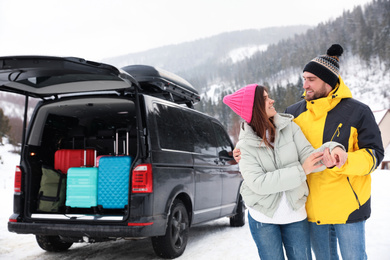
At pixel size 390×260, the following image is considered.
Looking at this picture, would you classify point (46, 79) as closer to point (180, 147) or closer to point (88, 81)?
point (88, 81)

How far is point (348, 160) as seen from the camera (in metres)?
2.18

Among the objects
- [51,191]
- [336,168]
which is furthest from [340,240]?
[51,191]

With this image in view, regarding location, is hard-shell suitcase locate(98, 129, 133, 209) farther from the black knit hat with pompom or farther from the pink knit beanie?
the black knit hat with pompom

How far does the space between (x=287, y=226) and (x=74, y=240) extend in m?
2.88

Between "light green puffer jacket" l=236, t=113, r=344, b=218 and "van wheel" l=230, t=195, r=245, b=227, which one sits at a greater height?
"light green puffer jacket" l=236, t=113, r=344, b=218

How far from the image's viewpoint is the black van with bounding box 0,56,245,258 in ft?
13.2

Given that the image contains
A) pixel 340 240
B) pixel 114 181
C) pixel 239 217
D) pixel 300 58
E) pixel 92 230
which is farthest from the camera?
pixel 300 58

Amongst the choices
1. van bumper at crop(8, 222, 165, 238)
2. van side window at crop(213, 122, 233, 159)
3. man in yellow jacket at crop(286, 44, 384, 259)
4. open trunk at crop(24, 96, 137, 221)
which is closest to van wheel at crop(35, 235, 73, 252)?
open trunk at crop(24, 96, 137, 221)

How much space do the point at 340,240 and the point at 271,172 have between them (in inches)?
25.0

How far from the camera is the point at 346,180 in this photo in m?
2.32

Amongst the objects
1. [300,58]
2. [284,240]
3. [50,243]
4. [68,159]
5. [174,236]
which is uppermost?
[300,58]

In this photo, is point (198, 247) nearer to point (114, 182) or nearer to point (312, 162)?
point (114, 182)

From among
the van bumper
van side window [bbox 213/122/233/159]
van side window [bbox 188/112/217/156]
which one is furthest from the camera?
van side window [bbox 213/122/233/159]

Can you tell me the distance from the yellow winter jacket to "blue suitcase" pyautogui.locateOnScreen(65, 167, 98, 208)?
2.82 meters
